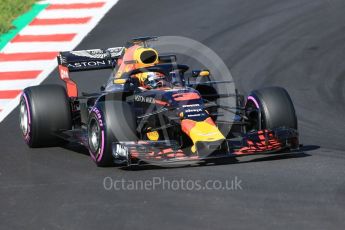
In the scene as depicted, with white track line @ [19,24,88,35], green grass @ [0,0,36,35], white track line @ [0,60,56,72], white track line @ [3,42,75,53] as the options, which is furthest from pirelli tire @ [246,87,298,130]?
green grass @ [0,0,36,35]

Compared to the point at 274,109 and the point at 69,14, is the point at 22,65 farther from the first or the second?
the point at 274,109

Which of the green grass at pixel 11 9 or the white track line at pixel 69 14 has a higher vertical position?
the green grass at pixel 11 9

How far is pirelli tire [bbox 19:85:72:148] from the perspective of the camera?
1245 cm

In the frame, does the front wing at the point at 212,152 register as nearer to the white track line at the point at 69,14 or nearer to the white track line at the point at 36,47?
the white track line at the point at 36,47

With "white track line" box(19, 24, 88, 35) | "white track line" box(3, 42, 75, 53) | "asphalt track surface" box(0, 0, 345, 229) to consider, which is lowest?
"asphalt track surface" box(0, 0, 345, 229)

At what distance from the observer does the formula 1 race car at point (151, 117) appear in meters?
10.9

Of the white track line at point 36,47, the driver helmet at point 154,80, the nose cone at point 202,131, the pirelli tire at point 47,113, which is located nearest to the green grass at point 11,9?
the white track line at point 36,47

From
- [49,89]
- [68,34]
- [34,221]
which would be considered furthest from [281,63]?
[34,221]

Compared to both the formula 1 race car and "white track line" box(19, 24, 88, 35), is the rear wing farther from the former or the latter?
"white track line" box(19, 24, 88, 35)

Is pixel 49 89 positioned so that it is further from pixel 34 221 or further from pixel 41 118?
pixel 34 221

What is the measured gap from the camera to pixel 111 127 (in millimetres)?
10945

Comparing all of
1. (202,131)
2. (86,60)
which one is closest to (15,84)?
(86,60)

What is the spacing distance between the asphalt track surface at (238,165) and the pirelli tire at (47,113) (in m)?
0.24

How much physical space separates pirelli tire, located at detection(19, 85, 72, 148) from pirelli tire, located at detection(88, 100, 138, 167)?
→ 1.26 meters
